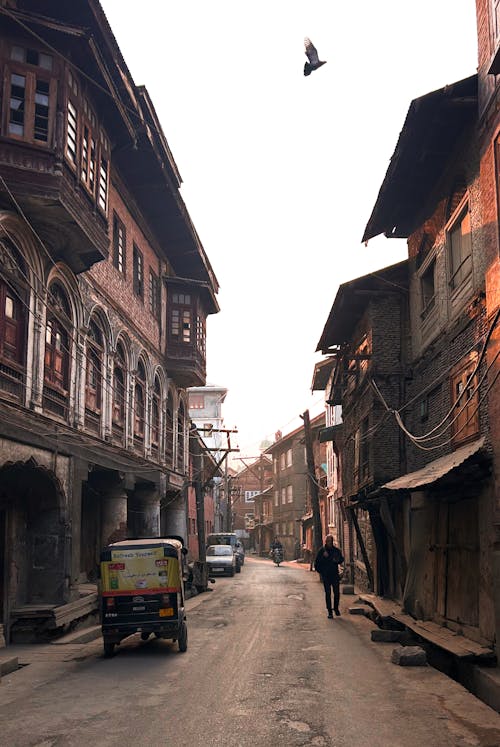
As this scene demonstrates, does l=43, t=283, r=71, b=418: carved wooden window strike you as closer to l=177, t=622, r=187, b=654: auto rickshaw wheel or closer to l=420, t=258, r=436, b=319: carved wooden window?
l=177, t=622, r=187, b=654: auto rickshaw wheel

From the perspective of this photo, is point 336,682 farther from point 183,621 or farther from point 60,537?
point 60,537

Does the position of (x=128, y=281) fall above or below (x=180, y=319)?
below

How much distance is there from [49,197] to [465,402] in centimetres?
912

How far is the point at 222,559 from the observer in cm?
3959

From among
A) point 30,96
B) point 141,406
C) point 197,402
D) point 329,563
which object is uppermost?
point 197,402

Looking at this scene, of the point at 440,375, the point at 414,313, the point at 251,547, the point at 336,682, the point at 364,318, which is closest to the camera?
the point at 336,682

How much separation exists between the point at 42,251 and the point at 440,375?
930cm

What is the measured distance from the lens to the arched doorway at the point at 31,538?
15.7 m

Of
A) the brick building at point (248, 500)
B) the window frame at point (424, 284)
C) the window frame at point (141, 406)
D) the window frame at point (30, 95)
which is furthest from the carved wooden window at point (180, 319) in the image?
the brick building at point (248, 500)

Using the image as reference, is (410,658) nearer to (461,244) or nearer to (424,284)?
(461,244)

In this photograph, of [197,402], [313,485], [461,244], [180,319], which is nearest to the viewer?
[461,244]

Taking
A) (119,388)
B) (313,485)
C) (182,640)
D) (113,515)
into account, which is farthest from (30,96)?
(313,485)

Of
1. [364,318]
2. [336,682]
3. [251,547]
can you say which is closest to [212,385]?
[251,547]

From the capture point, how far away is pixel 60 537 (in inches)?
655
